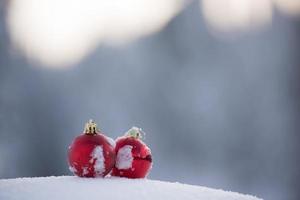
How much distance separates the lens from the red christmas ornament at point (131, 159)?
133 cm

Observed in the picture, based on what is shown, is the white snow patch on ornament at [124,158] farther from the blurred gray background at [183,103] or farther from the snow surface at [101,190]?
the blurred gray background at [183,103]

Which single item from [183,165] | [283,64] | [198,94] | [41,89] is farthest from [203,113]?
[41,89]

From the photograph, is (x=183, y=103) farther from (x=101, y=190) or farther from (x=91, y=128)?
(x=101, y=190)

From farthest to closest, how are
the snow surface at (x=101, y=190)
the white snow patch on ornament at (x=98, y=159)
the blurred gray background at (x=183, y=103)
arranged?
the blurred gray background at (x=183, y=103), the white snow patch on ornament at (x=98, y=159), the snow surface at (x=101, y=190)

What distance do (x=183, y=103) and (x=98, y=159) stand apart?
221 inches

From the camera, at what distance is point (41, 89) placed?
695 cm

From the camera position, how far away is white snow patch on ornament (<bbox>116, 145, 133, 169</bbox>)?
1333 millimetres

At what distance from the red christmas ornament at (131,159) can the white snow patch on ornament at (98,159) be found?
68mm

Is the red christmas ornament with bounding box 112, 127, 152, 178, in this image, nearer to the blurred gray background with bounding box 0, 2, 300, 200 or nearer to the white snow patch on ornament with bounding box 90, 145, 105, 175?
the white snow patch on ornament with bounding box 90, 145, 105, 175

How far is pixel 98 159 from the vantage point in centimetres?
128

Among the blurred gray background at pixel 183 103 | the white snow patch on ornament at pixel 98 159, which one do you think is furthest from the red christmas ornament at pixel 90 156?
the blurred gray background at pixel 183 103

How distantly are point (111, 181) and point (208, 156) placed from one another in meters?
5.21

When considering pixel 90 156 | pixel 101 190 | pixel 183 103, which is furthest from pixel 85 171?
pixel 183 103

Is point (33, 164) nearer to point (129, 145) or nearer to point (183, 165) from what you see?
point (183, 165)
